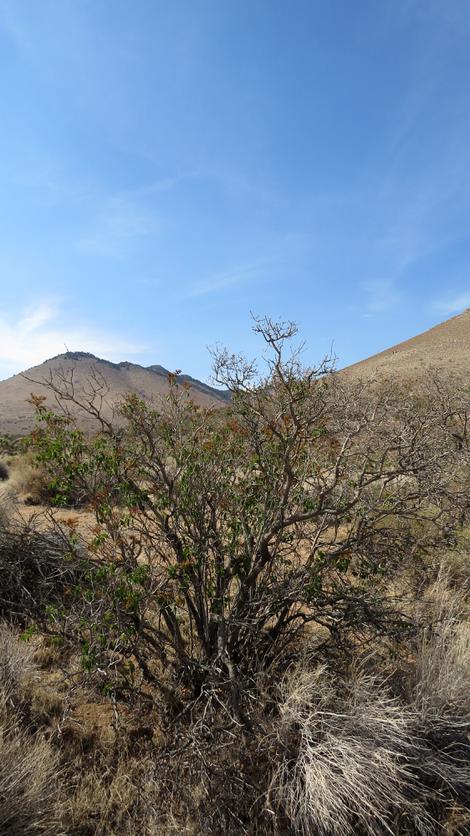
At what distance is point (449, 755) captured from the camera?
2.93 metres

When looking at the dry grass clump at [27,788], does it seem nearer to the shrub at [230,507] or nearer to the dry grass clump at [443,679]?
the shrub at [230,507]

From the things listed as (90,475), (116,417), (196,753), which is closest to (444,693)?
(196,753)

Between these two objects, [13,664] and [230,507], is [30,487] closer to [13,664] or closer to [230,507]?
[13,664]

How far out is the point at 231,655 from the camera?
363cm

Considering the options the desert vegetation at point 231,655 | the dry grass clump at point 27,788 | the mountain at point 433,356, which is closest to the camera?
the dry grass clump at point 27,788

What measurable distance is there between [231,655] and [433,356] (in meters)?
64.2

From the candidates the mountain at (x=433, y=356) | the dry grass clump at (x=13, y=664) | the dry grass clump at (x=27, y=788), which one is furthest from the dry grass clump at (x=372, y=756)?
the mountain at (x=433, y=356)

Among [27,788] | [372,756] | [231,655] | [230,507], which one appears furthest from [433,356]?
[27,788]

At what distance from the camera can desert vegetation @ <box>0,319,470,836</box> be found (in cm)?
269

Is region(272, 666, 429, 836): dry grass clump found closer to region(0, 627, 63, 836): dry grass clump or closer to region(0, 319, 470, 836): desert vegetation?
region(0, 319, 470, 836): desert vegetation

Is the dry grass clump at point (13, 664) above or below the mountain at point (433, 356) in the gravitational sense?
below

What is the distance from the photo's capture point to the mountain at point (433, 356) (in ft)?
164

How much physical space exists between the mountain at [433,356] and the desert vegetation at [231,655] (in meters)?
38.9

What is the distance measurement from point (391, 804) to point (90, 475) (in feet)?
9.32
